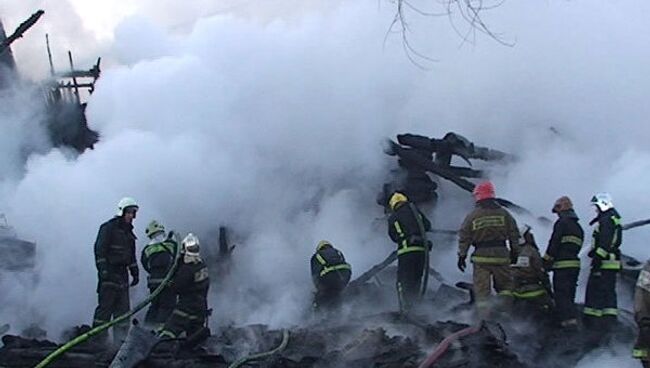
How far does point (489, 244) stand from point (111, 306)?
3.71m

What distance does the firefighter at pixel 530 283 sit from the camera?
8.36 m

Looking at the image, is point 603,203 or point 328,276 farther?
point 328,276

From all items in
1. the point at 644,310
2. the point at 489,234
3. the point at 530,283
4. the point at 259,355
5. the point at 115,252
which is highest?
the point at 115,252

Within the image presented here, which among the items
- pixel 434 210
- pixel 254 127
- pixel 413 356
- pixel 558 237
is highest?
pixel 254 127

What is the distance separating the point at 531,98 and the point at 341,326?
615cm

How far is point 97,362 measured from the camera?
280 inches

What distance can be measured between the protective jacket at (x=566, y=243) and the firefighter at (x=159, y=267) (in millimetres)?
3574

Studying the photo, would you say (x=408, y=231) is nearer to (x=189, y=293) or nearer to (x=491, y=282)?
(x=491, y=282)

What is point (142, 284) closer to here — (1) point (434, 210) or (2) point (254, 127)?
(2) point (254, 127)

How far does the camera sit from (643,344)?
6.05m

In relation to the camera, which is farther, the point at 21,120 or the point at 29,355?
the point at 21,120

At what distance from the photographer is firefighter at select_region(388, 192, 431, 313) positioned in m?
9.05

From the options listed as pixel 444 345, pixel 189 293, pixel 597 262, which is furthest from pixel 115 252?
pixel 597 262

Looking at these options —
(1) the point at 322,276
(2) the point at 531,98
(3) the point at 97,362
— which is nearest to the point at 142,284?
(1) the point at 322,276
